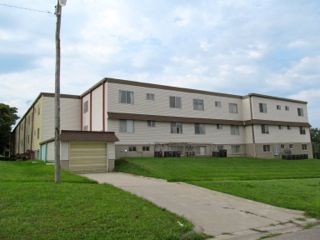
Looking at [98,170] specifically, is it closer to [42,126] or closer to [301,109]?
[42,126]

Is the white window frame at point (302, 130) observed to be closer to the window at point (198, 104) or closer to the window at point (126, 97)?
the window at point (198, 104)

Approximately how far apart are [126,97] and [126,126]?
271 cm

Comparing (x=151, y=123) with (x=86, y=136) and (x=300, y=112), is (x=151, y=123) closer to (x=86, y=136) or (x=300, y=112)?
(x=86, y=136)

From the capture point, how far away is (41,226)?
591 cm

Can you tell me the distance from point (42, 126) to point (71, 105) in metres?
3.90

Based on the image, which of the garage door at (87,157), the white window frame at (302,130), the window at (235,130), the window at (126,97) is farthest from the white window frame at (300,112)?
A: the garage door at (87,157)

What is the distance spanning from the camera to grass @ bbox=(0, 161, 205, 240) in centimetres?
569

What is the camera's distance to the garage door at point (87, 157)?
68.3 ft

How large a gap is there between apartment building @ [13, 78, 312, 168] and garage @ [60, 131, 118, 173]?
2.67 feet

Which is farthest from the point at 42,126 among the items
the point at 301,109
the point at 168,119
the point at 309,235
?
the point at 301,109

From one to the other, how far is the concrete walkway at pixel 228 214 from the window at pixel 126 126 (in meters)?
15.9

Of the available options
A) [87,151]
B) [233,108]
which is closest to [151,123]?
[87,151]

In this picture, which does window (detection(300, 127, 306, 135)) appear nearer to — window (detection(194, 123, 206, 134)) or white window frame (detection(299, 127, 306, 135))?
white window frame (detection(299, 127, 306, 135))

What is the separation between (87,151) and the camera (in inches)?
842
